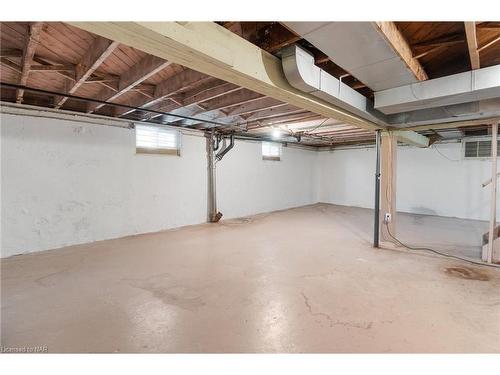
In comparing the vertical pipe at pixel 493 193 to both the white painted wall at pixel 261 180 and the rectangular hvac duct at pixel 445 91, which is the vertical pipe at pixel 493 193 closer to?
the rectangular hvac duct at pixel 445 91

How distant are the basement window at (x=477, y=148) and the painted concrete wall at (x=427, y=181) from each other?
0.32 ft

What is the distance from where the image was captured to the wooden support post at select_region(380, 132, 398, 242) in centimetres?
366

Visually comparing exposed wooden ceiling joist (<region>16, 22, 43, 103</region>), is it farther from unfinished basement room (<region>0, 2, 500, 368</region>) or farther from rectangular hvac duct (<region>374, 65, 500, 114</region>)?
rectangular hvac duct (<region>374, 65, 500, 114</region>)

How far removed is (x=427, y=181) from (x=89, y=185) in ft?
25.3

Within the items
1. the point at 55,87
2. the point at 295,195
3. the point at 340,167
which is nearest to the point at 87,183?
the point at 55,87

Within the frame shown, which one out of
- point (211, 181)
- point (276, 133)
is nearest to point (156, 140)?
point (211, 181)

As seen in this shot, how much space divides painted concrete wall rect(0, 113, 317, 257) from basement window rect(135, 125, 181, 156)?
0.14 meters

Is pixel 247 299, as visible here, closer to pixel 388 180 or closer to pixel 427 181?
pixel 388 180

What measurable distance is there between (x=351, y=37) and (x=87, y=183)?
406 cm

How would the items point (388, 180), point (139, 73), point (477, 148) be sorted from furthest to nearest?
point (477, 148)
point (388, 180)
point (139, 73)

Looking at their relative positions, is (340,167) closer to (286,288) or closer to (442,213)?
(442,213)

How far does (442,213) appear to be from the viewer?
6.07 metres

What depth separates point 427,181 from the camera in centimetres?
629

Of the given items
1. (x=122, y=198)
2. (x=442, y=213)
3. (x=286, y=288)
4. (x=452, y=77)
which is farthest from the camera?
(x=442, y=213)
